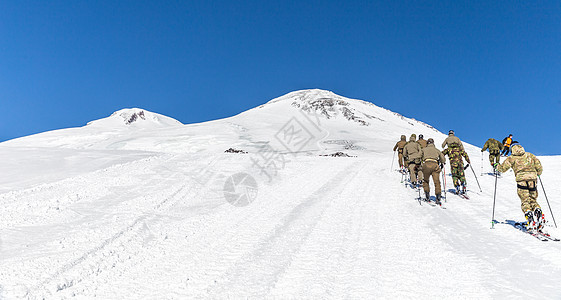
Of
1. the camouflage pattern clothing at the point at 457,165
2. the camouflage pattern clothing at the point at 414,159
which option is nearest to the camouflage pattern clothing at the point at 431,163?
the camouflage pattern clothing at the point at 457,165

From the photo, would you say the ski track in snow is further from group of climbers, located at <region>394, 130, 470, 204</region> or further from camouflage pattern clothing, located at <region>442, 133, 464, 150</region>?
camouflage pattern clothing, located at <region>442, 133, 464, 150</region>

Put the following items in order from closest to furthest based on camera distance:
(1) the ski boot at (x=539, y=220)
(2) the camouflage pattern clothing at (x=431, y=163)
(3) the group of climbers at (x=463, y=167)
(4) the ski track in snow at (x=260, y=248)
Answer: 1. (4) the ski track in snow at (x=260, y=248)
2. (1) the ski boot at (x=539, y=220)
3. (3) the group of climbers at (x=463, y=167)
4. (2) the camouflage pattern clothing at (x=431, y=163)

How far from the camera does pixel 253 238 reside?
19.4ft

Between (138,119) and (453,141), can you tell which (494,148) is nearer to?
(453,141)

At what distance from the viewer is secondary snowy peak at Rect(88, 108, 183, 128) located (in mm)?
156000

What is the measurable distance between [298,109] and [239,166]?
7304cm

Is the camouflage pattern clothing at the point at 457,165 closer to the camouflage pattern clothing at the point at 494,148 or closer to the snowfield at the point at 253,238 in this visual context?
the snowfield at the point at 253,238

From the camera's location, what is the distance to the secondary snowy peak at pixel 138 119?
512ft

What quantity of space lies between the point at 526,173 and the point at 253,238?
5.88m

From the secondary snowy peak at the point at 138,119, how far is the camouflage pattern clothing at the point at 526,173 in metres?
163

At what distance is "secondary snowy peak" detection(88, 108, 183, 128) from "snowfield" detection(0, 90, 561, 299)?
513ft

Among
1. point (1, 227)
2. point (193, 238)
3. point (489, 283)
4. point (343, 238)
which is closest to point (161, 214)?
Result: point (193, 238)

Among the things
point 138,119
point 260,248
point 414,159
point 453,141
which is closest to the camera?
point 260,248

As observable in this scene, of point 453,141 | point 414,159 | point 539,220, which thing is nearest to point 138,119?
point 414,159
